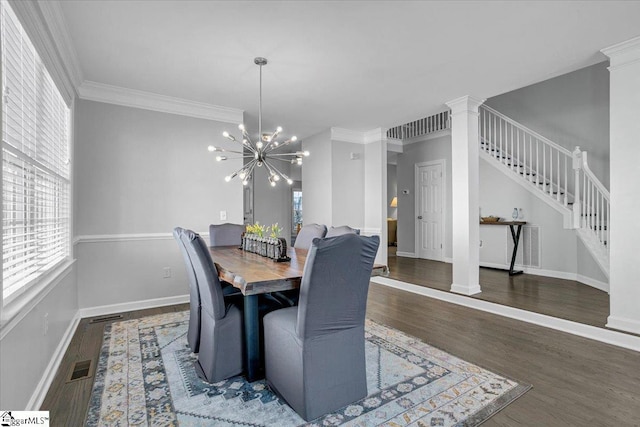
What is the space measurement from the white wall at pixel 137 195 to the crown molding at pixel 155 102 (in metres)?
0.07

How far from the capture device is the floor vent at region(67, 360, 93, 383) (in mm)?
2311

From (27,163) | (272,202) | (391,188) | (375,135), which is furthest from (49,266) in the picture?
(391,188)

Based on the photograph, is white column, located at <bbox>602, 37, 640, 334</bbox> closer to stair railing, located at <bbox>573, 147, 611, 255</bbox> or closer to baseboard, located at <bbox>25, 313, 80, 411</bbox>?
stair railing, located at <bbox>573, 147, 611, 255</bbox>

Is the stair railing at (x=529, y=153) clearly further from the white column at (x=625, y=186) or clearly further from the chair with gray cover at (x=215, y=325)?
A: the chair with gray cover at (x=215, y=325)

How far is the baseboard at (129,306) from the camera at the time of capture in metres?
3.67

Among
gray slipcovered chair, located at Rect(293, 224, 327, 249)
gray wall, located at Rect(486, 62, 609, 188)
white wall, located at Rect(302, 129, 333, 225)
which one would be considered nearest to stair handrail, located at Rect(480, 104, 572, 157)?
gray wall, located at Rect(486, 62, 609, 188)

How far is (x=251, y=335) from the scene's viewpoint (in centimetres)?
225

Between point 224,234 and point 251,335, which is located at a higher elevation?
point 224,234

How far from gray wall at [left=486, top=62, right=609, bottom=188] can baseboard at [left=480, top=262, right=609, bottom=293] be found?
1497mm

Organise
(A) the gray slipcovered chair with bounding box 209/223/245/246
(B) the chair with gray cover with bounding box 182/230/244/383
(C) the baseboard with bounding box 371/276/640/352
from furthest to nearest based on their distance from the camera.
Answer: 1. (A) the gray slipcovered chair with bounding box 209/223/245/246
2. (C) the baseboard with bounding box 371/276/640/352
3. (B) the chair with gray cover with bounding box 182/230/244/383

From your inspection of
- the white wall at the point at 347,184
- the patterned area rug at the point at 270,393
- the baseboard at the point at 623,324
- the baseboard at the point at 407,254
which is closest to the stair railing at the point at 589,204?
the baseboard at the point at 623,324

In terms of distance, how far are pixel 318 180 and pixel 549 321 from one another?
3948mm

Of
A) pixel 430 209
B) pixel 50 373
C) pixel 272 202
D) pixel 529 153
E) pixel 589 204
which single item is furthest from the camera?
pixel 272 202

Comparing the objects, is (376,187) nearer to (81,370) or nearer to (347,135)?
(347,135)
